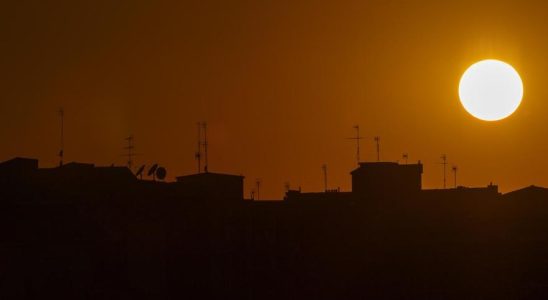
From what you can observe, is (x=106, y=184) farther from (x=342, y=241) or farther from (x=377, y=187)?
(x=377, y=187)

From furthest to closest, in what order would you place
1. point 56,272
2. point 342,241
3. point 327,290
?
point 342,241, point 327,290, point 56,272

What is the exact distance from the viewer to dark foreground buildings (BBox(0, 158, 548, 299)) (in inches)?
1613

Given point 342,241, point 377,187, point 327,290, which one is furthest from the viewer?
point 377,187

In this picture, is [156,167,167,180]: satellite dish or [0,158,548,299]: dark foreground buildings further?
[156,167,167,180]: satellite dish

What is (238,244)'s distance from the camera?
45.8 m

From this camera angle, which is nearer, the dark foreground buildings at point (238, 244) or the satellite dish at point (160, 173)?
the dark foreground buildings at point (238, 244)

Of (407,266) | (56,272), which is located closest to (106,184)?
(56,272)

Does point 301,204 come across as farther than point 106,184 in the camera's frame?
Yes

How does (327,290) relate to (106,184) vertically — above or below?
below

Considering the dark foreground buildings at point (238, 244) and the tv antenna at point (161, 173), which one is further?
the tv antenna at point (161, 173)

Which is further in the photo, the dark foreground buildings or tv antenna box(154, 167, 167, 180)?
tv antenna box(154, 167, 167, 180)

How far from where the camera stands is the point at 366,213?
5222 centimetres

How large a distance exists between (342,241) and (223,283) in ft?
24.0

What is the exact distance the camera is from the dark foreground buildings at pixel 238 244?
1613 inches
